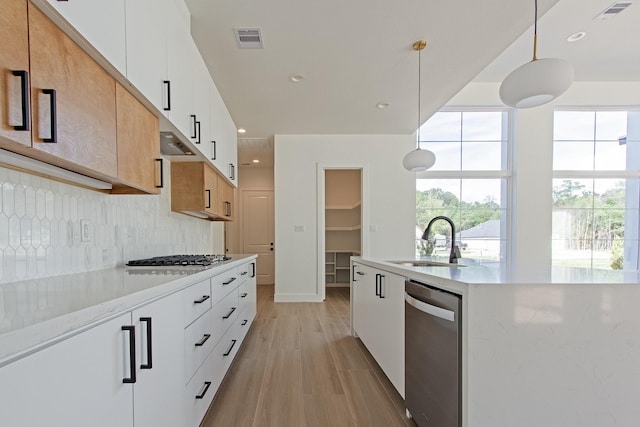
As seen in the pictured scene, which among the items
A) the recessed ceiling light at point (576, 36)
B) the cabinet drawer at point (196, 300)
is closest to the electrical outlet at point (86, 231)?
the cabinet drawer at point (196, 300)

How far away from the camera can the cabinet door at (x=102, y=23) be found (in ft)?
3.09

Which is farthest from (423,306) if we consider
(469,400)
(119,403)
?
(119,403)

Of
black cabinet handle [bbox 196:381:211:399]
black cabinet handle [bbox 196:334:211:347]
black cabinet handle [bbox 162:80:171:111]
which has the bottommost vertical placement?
black cabinet handle [bbox 196:381:211:399]

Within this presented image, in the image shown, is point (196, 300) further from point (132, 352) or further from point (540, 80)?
point (540, 80)

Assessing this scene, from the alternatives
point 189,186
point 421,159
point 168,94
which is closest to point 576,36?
point 421,159

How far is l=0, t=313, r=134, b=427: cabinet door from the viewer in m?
0.54

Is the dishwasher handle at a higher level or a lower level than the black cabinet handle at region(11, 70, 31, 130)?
lower

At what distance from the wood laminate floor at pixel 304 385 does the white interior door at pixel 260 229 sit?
10.7 feet

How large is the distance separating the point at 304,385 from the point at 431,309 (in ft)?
4.15

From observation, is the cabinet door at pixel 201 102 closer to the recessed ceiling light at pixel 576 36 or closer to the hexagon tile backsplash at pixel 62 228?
the hexagon tile backsplash at pixel 62 228

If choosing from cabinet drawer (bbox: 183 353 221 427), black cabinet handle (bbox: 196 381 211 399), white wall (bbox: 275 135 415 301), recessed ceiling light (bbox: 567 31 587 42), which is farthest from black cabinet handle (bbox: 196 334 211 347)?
recessed ceiling light (bbox: 567 31 587 42)

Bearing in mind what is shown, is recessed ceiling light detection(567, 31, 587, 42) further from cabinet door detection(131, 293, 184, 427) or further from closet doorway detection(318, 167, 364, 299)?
cabinet door detection(131, 293, 184, 427)

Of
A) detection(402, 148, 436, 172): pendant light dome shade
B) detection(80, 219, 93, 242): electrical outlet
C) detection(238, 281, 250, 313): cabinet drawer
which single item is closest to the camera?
detection(80, 219, 93, 242): electrical outlet

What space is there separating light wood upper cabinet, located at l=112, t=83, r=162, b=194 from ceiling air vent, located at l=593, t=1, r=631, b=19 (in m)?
4.82
